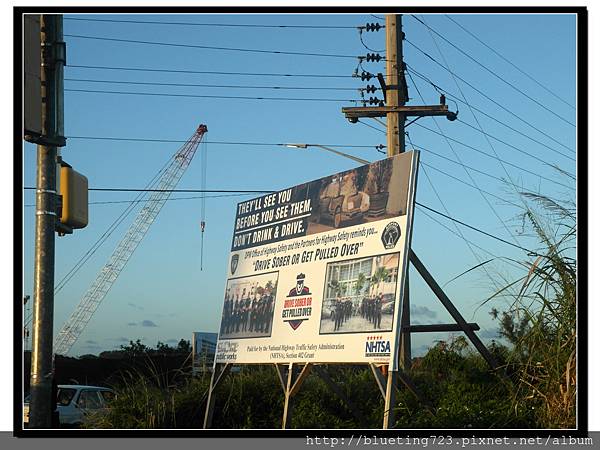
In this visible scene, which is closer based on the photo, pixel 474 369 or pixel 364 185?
pixel 364 185

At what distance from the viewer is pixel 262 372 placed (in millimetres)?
16156

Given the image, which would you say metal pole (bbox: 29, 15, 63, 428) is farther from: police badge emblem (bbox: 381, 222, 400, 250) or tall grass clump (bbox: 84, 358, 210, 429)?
tall grass clump (bbox: 84, 358, 210, 429)

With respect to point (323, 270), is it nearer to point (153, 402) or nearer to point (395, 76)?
point (153, 402)

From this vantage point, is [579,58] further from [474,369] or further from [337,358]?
[474,369]

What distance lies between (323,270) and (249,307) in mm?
1996

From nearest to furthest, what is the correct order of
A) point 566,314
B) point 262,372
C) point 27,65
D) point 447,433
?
point 27,65
point 566,314
point 447,433
point 262,372

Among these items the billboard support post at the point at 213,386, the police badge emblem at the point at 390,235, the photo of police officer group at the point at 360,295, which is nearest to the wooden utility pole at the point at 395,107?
the billboard support post at the point at 213,386

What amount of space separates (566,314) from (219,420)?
7650mm

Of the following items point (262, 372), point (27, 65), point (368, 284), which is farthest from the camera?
point (262, 372)

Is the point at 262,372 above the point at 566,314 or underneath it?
underneath

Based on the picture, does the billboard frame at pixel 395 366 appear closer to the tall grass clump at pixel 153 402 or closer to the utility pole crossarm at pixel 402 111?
the tall grass clump at pixel 153 402

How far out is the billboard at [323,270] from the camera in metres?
11.6

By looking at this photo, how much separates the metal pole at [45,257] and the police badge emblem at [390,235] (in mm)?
5209

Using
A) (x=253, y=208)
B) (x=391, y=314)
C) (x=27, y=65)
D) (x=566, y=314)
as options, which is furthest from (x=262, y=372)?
(x=27, y=65)
